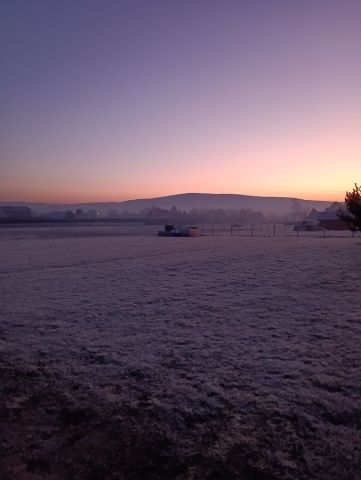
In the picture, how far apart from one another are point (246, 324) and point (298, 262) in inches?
491

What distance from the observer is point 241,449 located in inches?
170

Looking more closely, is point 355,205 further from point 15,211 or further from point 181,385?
point 15,211

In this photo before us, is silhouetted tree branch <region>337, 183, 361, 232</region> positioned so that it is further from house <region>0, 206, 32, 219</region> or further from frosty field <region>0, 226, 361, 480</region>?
house <region>0, 206, 32, 219</region>

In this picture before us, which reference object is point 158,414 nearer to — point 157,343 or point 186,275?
point 157,343

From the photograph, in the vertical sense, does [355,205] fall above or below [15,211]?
below

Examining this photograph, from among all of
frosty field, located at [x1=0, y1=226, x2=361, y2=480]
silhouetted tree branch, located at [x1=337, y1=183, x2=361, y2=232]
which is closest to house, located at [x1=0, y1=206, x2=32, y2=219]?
silhouetted tree branch, located at [x1=337, y1=183, x2=361, y2=232]

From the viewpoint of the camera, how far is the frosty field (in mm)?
4160

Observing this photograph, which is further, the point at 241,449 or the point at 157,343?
the point at 157,343

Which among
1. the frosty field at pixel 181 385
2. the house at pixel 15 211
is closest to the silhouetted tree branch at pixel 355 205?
the frosty field at pixel 181 385

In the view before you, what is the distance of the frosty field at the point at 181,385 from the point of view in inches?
164

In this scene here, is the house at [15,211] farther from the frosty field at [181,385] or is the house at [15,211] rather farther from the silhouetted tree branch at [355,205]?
the frosty field at [181,385]

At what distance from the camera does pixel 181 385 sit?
6008 millimetres

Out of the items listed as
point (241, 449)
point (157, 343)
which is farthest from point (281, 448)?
point (157, 343)

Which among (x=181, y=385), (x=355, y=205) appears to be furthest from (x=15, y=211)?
(x=181, y=385)
